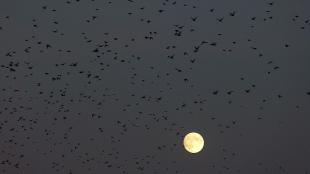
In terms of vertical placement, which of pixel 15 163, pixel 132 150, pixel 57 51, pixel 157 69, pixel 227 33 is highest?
pixel 227 33

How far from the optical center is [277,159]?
124 inches

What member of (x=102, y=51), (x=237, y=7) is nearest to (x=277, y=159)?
(x=237, y=7)

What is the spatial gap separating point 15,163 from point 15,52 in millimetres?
1157

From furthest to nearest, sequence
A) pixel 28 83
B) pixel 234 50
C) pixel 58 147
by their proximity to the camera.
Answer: pixel 58 147 → pixel 28 83 → pixel 234 50

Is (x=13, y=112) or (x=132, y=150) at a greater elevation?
(x=132, y=150)

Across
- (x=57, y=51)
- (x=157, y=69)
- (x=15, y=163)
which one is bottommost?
(x=15, y=163)

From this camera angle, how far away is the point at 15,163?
3.28 metres

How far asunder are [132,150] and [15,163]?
1.00 metres

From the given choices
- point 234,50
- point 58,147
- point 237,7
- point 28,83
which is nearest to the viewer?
point 237,7

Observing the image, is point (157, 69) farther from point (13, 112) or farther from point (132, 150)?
point (13, 112)

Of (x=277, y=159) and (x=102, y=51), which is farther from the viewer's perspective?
(x=277, y=159)

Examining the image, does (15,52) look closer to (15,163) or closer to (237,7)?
(15,163)

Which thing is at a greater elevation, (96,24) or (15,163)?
(96,24)

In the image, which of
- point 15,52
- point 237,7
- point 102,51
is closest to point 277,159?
point 237,7
